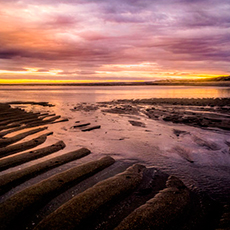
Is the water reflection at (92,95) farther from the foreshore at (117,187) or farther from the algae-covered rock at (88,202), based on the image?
the algae-covered rock at (88,202)

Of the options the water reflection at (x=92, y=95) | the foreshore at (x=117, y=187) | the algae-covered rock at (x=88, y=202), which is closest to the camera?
the algae-covered rock at (x=88, y=202)

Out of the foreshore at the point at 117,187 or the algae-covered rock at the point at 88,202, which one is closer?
the algae-covered rock at the point at 88,202

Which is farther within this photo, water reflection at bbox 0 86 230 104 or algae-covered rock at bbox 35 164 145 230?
water reflection at bbox 0 86 230 104

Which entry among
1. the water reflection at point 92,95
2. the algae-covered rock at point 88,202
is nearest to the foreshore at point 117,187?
the algae-covered rock at point 88,202

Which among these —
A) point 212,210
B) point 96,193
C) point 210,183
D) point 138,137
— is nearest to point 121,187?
point 96,193

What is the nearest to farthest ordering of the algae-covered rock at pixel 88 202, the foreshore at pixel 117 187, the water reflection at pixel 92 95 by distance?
the algae-covered rock at pixel 88 202, the foreshore at pixel 117 187, the water reflection at pixel 92 95

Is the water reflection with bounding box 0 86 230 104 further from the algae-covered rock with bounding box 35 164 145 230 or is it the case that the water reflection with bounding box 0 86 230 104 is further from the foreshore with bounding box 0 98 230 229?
the algae-covered rock with bounding box 35 164 145 230

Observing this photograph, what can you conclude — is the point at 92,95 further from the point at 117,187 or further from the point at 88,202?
the point at 88,202

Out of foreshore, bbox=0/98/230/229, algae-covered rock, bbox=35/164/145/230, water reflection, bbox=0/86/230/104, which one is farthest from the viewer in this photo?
water reflection, bbox=0/86/230/104

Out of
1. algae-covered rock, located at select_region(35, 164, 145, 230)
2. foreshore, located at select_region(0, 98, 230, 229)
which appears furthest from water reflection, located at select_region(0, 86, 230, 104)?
algae-covered rock, located at select_region(35, 164, 145, 230)

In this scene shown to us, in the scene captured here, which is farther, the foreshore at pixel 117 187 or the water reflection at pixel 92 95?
the water reflection at pixel 92 95

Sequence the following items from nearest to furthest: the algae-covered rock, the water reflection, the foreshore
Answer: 1. the algae-covered rock
2. the foreshore
3. the water reflection

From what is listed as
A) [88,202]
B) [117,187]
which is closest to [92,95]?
[117,187]

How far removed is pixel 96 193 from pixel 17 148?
4.70 m
